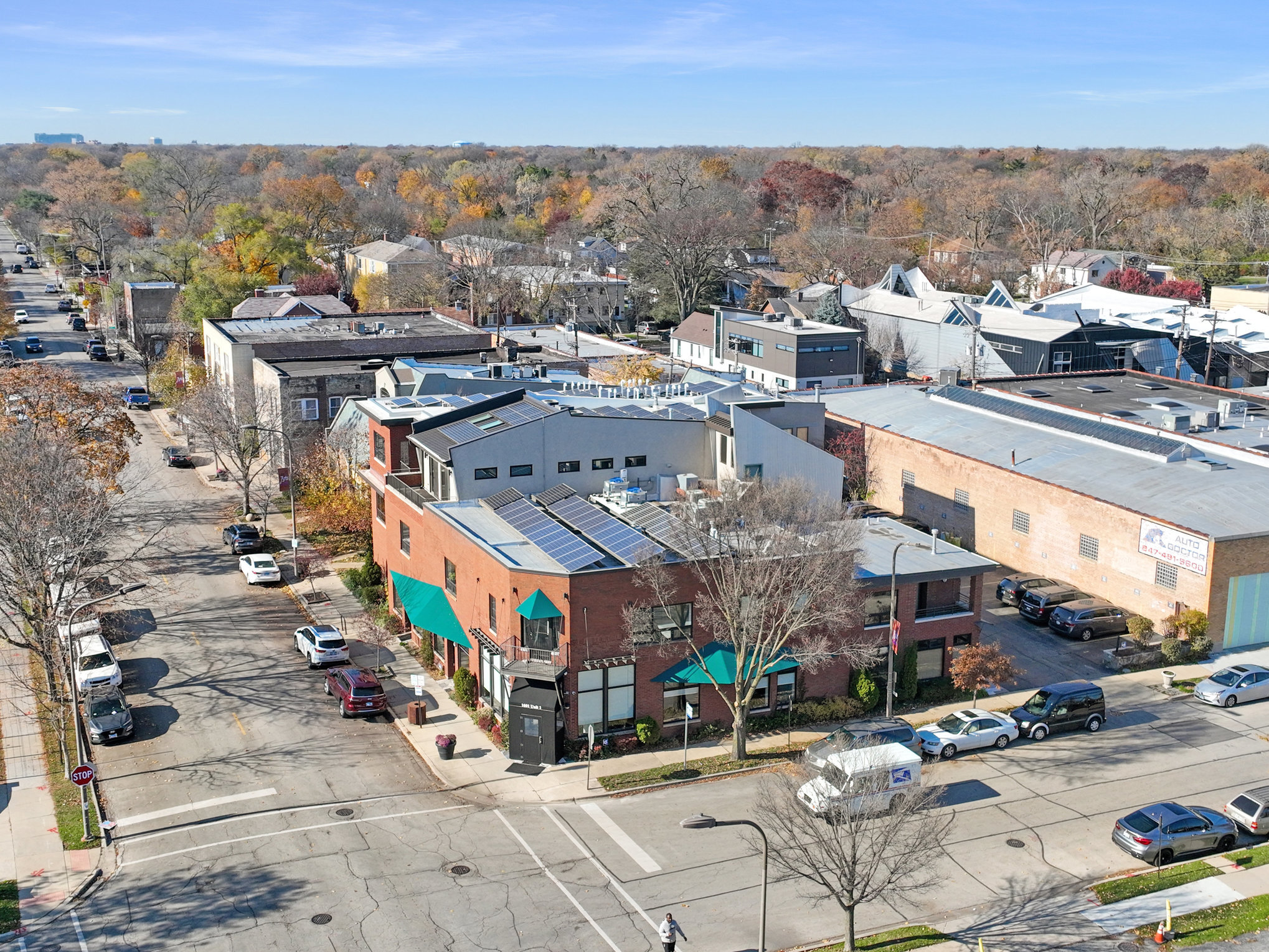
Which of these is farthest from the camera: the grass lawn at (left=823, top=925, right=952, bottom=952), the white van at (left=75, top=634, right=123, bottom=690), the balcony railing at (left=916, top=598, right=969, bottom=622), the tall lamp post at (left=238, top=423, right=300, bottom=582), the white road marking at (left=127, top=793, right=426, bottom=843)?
the tall lamp post at (left=238, top=423, right=300, bottom=582)

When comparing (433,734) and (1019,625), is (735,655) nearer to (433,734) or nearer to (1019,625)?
(433,734)

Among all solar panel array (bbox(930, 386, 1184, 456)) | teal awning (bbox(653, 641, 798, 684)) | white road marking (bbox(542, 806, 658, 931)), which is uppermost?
Answer: solar panel array (bbox(930, 386, 1184, 456))

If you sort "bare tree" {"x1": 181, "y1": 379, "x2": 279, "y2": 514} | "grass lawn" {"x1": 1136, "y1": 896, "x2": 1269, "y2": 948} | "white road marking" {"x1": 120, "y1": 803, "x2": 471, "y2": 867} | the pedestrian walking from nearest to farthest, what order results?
the pedestrian walking → "grass lawn" {"x1": 1136, "y1": 896, "x2": 1269, "y2": 948} → "white road marking" {"x1": 120, "y1": 803, "x2": 471, "y2": 867} → "bare tree" {"x1": 181, "y1": 379, "x2": 279, "y2": 514}

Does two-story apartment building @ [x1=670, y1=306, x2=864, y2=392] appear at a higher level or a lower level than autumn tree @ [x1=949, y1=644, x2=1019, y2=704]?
higher

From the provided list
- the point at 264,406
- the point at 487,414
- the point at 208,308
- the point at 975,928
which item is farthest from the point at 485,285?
the point at 975,928

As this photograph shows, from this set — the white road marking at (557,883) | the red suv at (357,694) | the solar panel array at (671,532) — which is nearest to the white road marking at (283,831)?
the white road marking at (557,883)

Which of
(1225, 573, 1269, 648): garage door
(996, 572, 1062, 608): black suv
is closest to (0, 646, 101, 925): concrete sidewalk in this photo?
(996, 572, 1062, 608): black suv

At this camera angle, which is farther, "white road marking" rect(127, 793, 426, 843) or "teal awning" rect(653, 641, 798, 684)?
"teal awning" rect(653, 641, 798, 684)

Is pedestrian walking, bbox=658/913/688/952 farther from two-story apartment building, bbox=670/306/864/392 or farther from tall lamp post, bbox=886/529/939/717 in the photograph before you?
two-story apartment building, bbox=670/306/864/392
